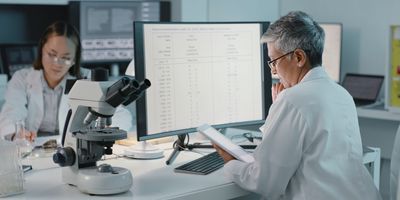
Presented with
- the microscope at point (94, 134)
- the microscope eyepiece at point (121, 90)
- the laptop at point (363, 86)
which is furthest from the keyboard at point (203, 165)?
the laptop at point (363, 86)

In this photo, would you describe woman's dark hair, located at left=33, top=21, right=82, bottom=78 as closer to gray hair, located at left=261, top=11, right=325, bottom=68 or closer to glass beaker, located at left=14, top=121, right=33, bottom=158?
glass beaker, located at left=14, top=121, right=33, bottom=158

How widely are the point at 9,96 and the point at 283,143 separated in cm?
168

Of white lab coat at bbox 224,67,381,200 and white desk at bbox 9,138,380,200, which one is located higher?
white lab coat at bbox 224,67,381,200

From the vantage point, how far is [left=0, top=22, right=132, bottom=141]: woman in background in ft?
9.57

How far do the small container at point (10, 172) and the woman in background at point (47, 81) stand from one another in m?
1.20

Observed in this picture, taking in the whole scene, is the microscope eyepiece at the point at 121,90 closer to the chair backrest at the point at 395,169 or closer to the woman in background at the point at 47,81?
the chair backrest at the point at 395,169

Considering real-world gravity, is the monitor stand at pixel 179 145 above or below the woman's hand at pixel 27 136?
below

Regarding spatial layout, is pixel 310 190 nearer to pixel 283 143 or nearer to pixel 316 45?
pixel 283 143

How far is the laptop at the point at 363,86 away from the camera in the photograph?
3621 mm

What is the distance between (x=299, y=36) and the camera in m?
1.81

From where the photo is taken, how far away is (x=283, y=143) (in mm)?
1680

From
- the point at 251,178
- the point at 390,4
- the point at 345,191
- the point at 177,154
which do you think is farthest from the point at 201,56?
the point at 390,4

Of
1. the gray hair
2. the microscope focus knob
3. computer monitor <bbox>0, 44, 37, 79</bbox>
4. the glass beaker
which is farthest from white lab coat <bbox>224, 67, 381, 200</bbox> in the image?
computer monitor <bbox>0, 44, 37, 79</bbox>

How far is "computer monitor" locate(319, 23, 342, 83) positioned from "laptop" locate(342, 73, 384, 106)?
3.3 inches
